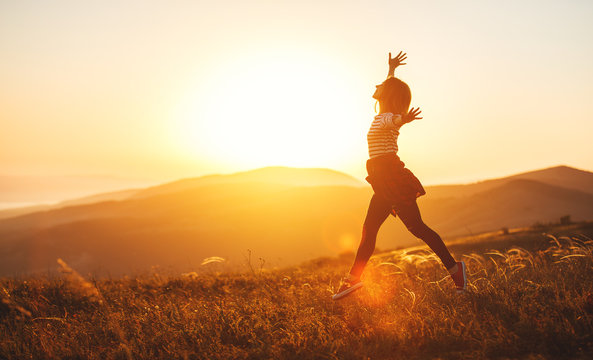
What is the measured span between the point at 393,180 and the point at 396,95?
1.01 m

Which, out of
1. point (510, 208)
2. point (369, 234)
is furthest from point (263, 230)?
point (369, 234)

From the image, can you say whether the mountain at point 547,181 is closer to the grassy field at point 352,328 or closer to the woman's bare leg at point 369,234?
the grassy field at point 352,328

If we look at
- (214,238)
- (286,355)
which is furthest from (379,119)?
(214,238)

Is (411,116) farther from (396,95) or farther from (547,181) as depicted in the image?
(547,181)

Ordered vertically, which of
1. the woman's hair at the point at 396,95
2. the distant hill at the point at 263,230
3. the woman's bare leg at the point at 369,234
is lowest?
the distant hill at the point at 263,230

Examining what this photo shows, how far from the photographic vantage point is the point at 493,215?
128 feet

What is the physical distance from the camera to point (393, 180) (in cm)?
362

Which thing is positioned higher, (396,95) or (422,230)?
(396,95)

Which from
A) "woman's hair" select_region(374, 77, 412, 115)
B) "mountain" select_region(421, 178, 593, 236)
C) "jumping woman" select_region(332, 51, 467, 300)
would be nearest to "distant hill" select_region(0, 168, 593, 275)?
"mountain" select_region(421, 178, 593, 236)

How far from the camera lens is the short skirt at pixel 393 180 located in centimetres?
362

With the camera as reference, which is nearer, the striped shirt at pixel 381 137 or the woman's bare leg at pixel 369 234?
the striped shirt at pixel 381 137

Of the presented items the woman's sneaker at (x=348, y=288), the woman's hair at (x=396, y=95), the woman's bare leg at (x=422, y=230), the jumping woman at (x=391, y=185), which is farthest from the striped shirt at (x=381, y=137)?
the woman's sneaker at (x=348, y=288)

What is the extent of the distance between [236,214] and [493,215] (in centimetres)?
3906

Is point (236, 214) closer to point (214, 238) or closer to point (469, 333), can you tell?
point (214, 238)
